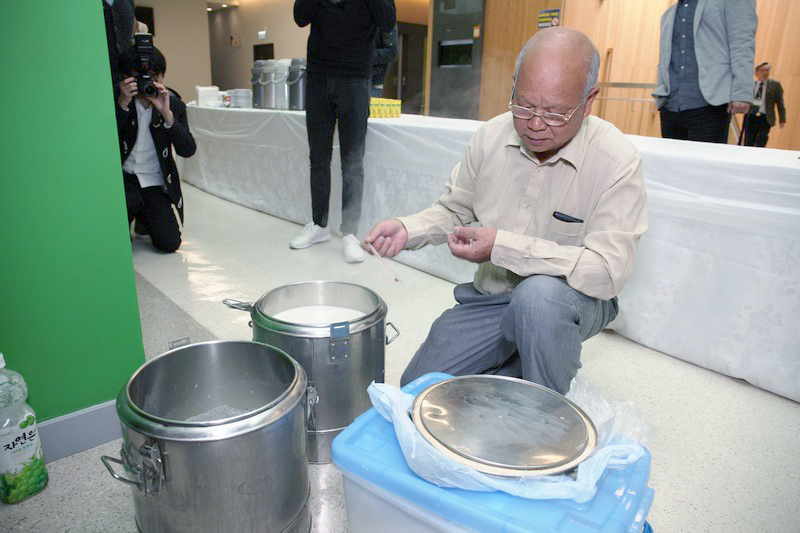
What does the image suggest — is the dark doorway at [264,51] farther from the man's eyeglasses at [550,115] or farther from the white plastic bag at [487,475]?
the white plastic bag at [487,475]

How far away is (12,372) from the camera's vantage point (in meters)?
1.03

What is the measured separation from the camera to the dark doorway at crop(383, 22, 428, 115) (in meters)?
9.84

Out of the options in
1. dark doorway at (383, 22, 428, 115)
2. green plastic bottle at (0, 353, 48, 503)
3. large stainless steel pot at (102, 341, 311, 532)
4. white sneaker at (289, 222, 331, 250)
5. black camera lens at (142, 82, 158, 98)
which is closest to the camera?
large stainless steel pot at (102, 341, 311, 532)

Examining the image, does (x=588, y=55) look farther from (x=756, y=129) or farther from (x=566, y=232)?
(x=756, y=129)

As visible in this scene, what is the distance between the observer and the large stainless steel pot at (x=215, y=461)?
2.51 ft

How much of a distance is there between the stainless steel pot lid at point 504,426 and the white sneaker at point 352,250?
68.2 inches

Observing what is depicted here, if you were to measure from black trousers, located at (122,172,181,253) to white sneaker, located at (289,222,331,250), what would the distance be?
60 cm

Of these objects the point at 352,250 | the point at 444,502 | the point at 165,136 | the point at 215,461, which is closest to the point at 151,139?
the point at 165,136

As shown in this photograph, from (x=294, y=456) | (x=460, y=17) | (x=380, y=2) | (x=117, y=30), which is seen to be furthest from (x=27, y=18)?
(x=460, y=17)

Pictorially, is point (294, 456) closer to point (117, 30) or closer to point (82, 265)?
point (82, 265)

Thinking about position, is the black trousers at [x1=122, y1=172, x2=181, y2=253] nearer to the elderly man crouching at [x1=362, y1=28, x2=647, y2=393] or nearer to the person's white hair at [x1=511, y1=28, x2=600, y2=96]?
the elderly man crouching at [x1=362, y1=28, x2=647, y2=393]

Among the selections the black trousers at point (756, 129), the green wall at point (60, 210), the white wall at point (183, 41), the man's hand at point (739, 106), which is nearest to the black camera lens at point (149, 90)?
the green wall at point (60, 210)

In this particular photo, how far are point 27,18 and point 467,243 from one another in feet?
3.13

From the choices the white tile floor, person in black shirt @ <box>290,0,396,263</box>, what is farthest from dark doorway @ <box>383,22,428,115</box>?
the white tile floor
